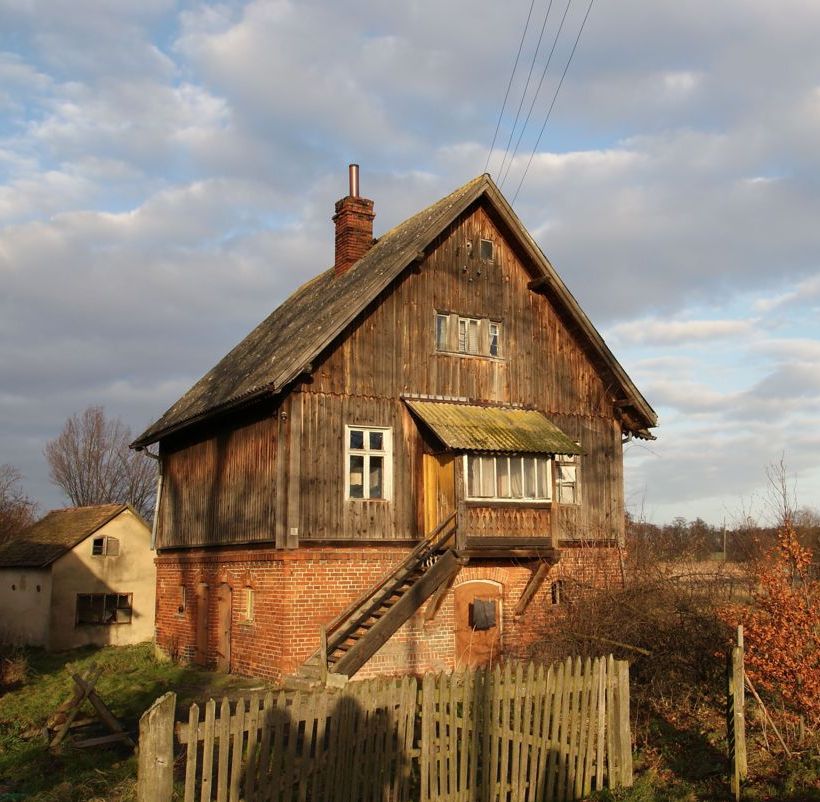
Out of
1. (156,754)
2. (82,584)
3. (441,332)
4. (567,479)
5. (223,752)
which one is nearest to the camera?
(156,754)

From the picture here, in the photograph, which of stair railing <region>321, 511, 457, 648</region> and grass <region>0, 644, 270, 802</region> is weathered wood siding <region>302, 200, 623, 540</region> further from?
grass <region>0, 644, 270, 802</region>

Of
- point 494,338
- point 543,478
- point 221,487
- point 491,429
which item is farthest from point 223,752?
point 494,338

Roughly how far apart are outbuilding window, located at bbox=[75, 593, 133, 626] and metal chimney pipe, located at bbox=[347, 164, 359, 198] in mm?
15316

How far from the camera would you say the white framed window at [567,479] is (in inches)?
846

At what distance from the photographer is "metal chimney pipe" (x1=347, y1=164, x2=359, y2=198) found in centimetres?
2464

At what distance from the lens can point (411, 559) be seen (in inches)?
725

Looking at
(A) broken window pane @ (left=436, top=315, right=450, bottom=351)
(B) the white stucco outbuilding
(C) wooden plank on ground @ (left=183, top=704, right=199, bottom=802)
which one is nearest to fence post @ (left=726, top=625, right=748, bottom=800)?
(C) wooden plank on ground @ (left=183, top=704, right=199, bottom=802)

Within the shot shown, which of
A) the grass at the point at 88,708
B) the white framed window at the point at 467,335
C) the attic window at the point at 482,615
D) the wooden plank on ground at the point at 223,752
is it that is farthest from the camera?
the white framed window at the point at 467,335

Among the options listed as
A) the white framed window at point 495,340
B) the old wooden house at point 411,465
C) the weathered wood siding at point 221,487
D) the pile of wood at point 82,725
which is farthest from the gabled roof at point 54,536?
the white framed window at point 495,340

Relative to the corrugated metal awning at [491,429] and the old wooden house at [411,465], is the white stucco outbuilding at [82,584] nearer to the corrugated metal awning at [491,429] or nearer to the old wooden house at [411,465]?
the old wooden house at [411,465]

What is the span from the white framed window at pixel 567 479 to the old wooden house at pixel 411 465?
5 cm

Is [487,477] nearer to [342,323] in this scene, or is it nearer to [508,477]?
[508,477]

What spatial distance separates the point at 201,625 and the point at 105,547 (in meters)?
9.78

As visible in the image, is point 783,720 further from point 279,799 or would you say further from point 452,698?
point 279,799
